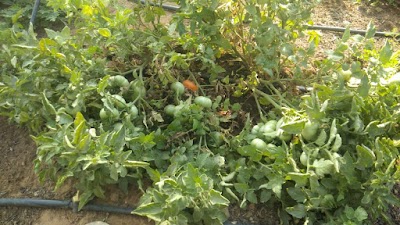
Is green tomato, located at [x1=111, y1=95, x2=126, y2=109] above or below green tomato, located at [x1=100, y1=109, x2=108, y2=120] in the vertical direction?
above

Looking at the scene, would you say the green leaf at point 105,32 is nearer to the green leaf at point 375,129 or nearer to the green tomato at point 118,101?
the green tomato at point 118,101

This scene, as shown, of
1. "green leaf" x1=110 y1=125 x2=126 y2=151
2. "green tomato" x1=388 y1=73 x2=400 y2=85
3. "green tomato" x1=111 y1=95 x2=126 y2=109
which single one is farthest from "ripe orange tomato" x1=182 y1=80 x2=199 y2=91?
"green tomato" x1=388 y1=73 x2=400 y2=85

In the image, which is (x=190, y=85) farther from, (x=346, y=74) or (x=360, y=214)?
(x=360, y=214)

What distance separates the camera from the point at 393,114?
6.44 feet

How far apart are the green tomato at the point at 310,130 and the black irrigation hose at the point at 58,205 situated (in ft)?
1.83

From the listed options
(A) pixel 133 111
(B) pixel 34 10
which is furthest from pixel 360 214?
(B) pixel 34 10

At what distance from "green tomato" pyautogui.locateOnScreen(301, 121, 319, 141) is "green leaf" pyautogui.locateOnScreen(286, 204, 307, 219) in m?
0.31

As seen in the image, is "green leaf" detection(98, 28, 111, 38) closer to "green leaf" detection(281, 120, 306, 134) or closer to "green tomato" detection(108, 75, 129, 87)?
"green tomato" detection(108, 75, 129, 87)

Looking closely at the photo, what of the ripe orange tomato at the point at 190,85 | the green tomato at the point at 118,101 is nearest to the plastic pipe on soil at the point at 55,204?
the green tomato at the point at 118,101

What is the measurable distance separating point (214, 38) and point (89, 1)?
27.3 inches

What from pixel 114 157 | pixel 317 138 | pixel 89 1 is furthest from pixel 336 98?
pixel 89 1

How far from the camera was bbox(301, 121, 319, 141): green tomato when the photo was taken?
195 cm

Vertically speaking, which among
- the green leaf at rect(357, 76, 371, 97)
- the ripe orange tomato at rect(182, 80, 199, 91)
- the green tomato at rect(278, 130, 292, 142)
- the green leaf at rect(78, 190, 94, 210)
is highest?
the green leaf at rect(357, 76, 371, 97)

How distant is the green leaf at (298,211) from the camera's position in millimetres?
1941
